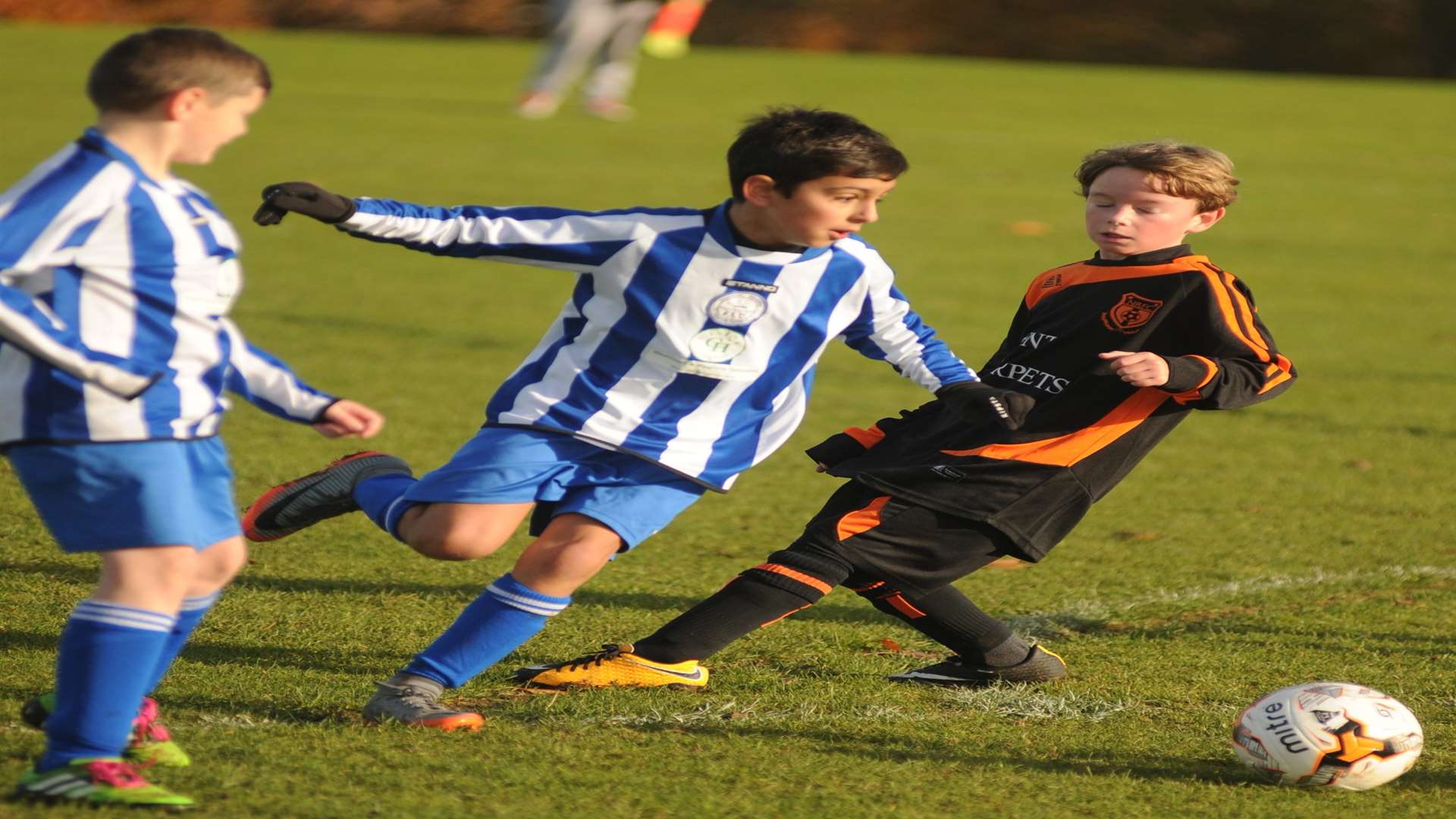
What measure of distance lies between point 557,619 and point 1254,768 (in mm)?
1735

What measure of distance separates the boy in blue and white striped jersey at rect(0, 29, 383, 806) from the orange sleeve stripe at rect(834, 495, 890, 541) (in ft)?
4.37

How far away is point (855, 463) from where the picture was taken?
3742 millimetres

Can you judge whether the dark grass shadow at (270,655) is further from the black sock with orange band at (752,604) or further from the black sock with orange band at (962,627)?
the black sock with orange band at (962,627)

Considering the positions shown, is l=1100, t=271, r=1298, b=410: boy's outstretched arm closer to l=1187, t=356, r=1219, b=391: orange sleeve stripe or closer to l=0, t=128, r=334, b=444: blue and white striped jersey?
l=1187, t=356, r=1219, b=391: orange sleeve stripe

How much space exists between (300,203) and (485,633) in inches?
35.7

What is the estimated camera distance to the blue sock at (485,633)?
133 inches

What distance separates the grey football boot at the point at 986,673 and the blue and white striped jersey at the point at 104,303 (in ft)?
5.83

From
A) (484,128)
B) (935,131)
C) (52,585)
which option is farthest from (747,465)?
(935,131)

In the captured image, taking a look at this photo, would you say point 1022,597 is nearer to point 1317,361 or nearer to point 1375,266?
point 1317,361

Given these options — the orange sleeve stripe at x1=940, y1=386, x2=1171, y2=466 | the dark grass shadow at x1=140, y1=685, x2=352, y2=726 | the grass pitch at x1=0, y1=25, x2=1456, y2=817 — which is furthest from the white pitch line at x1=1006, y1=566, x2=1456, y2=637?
the dark grass shadow at x1=140, y1=685, x2=352, y2=726

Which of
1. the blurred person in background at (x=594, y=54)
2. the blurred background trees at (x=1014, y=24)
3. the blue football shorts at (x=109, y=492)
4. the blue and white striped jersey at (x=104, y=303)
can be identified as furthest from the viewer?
the blurred background trees at (x=1014, y=24)

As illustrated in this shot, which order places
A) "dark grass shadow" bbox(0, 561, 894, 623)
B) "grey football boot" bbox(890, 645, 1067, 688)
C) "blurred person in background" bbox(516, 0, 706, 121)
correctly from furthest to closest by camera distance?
"blurred person in background" bbox(516, 0, 706, 121)
"dark grass shadow" bbox(0, 561, 894, 623)
"grey football boot" bbox(890, 645, 1067, 688)

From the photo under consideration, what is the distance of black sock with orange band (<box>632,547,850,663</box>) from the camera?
3.62 metres

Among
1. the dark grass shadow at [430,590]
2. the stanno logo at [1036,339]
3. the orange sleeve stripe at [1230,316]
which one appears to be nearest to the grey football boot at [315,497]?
the dark grass shadow at [430,590]
